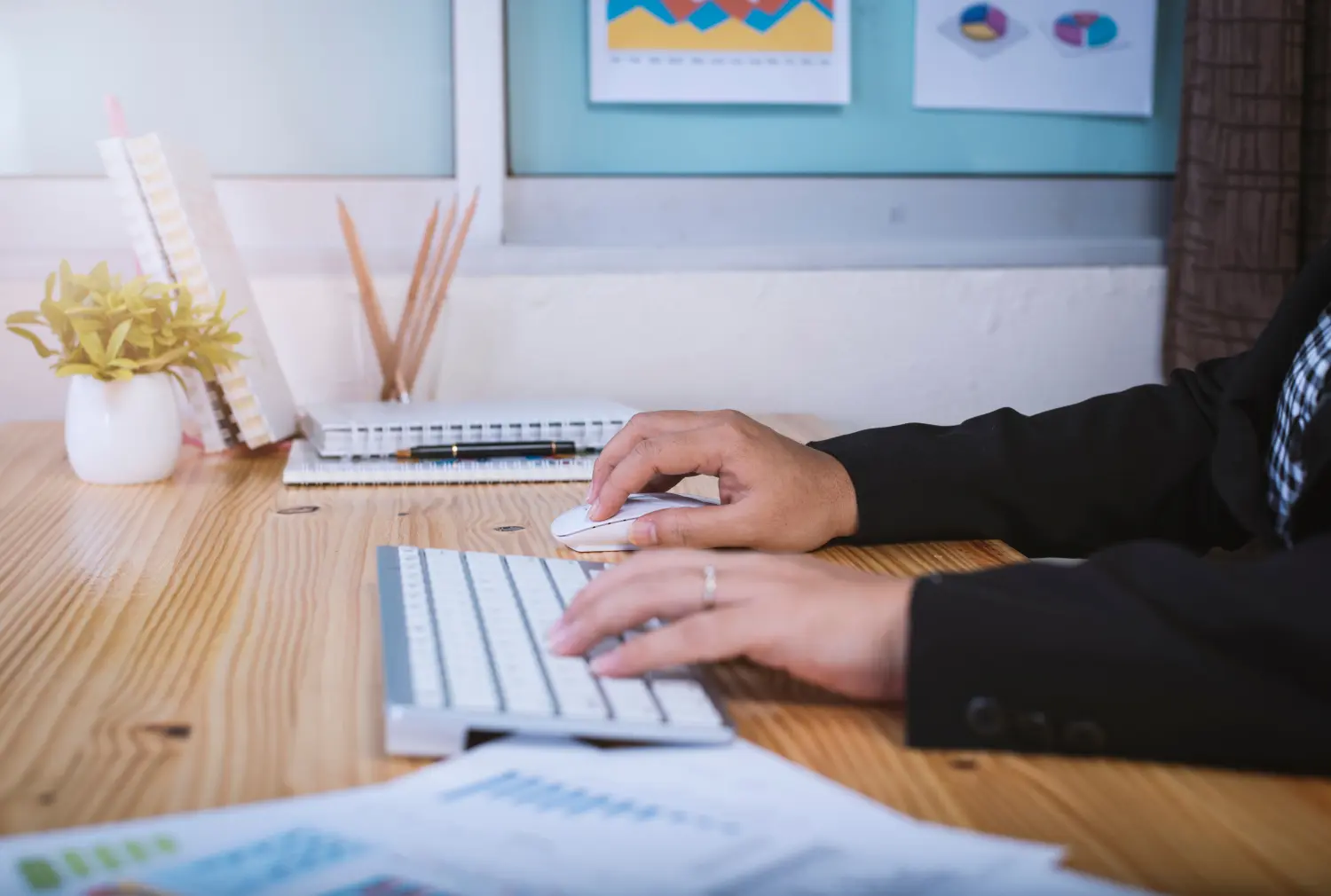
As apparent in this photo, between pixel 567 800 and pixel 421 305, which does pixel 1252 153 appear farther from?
pixel 567 800

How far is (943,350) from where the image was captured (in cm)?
170

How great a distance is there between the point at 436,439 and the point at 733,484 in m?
0.44

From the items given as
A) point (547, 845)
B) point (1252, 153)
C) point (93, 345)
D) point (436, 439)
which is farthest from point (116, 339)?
point (1252, 153)

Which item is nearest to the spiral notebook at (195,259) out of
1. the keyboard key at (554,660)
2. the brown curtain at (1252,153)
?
the keyboard key at (554,660)

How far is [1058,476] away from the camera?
955 mm

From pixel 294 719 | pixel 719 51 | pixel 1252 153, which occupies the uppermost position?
pixel 719 51

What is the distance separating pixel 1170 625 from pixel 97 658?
53 centimetres

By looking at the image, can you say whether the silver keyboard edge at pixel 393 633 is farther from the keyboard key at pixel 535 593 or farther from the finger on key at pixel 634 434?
the finger on key at pixel 634 434

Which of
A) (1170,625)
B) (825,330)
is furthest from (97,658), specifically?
(825,330)

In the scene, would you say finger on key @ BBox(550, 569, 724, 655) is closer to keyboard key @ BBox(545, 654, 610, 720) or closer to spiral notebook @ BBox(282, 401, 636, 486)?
keyboard key @ BBox(545, 654, 610, 720)

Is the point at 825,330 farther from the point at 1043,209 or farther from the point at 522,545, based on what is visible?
the point at 522,545

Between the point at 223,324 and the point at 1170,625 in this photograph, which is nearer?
the point at 1170,625

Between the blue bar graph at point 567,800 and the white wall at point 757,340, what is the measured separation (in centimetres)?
115

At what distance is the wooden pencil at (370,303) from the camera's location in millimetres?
1417
